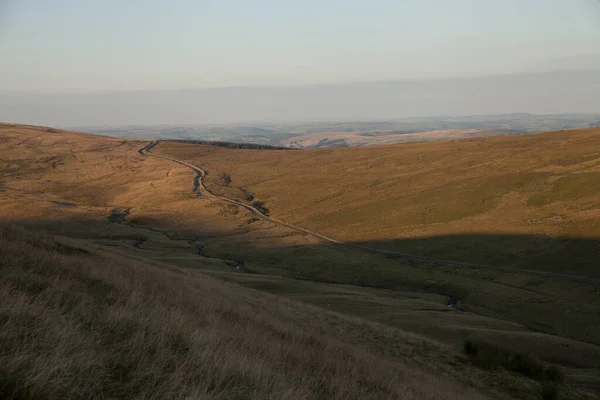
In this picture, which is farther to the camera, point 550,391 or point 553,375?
point 553,375

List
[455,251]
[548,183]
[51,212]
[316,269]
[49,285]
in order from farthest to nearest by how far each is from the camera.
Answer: [51,212] < [548,183] < [455,251] < [316,269] < [49,285]

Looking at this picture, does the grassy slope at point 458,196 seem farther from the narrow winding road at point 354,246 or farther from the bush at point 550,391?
the bush at point 550,391

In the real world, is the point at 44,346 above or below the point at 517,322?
above

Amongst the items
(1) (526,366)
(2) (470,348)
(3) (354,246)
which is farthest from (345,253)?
(1) (526,366)

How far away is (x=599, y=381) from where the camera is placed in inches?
863

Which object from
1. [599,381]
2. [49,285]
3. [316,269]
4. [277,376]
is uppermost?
[49,285]

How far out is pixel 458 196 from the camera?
284ft

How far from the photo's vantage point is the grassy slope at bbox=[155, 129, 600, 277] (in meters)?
62.4

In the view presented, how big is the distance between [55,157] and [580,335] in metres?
167

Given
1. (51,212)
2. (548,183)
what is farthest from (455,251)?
(51,212)

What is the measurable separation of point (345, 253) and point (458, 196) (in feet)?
108

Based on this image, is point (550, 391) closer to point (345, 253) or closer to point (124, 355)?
point (124, 355)

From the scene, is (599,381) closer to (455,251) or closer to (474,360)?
(474,360)

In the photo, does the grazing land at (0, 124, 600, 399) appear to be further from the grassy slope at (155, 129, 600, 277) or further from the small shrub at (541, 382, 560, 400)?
the grassy slope at (155, 129, 600, 277)
